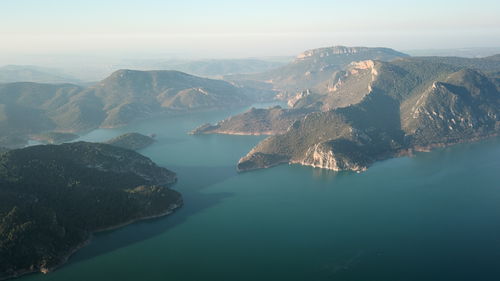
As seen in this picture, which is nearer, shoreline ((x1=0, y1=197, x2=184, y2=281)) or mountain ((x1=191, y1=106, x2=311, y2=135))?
shoreline ((x1=0, y1=197, x2=184, y2=281))

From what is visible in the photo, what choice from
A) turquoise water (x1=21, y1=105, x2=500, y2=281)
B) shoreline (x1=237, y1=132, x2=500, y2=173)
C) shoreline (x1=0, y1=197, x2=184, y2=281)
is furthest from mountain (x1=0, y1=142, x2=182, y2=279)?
shoreline (x1=237, y1=132, x2=500, y2=173)

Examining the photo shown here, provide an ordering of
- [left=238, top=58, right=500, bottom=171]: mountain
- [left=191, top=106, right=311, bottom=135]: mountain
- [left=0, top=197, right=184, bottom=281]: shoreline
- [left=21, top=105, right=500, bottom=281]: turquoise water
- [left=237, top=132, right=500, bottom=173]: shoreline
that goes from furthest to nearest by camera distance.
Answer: [left=191, top=106, right=311, bottom=135]: mountain → [left=238, top=58, right=500, bottom=171]: mountain → [left=237, top=132, right=500, bottom=173]: shoreline → [left=0, top=197, right=184, bottom=281]: shoreline → [left=21, top=105, right=500, bottom=281]: turquoise water

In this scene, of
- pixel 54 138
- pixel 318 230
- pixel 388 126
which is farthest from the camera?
pixel 54 138

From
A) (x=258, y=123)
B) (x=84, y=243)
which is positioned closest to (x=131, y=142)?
(x=258, y=123)

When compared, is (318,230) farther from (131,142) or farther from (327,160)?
(131,142)

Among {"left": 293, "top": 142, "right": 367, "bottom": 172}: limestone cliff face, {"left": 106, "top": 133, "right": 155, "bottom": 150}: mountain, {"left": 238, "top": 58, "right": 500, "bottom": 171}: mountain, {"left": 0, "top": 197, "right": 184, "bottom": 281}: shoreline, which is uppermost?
{"left": 238, "top": 58, "right": 500, "bottom": 171}: mountain

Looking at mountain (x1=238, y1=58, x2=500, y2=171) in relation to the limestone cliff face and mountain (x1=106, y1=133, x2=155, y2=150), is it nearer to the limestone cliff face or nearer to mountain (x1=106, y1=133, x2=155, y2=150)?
the limestone cliff face
